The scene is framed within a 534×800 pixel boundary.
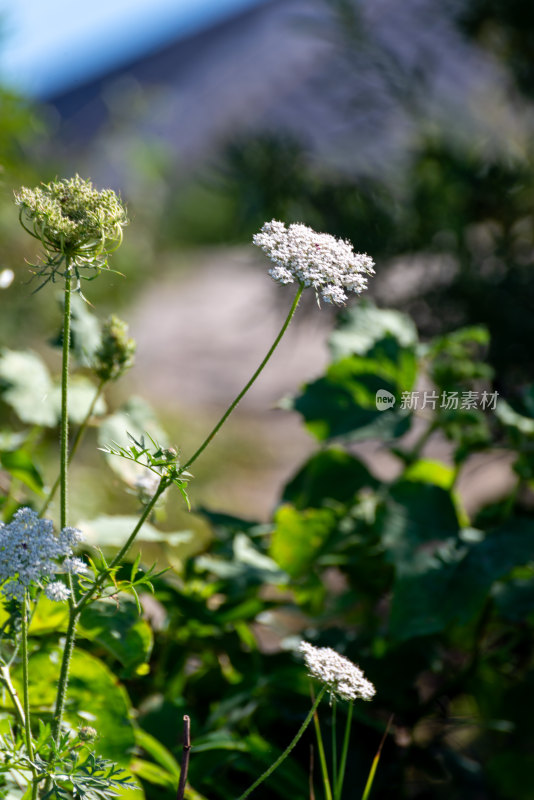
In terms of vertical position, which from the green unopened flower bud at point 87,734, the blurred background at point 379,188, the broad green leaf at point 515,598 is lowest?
the green unopened flower bud at point 87,734

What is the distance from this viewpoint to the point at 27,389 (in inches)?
34.2

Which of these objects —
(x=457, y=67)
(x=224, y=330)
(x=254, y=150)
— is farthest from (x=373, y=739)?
(x=224, y=330)

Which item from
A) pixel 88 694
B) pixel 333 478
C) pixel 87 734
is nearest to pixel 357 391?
pixel 333 478

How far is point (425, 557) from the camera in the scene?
86cm

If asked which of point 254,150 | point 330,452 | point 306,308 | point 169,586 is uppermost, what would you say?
point 254,150

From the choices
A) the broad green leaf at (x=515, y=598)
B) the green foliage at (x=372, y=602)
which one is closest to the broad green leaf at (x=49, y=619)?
the green foliage at (x=372, y=602)

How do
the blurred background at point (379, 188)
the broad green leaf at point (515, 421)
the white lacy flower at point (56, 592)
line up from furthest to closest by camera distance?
the blurred background at point (379, 188)
the broad green leaf at point (515, 421)
the white lacy flower at point (56, 592)

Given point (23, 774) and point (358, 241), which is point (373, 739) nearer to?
point (23, 774)

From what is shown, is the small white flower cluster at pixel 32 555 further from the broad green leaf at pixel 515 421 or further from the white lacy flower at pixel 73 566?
the broad green leaf at pixel 515 421

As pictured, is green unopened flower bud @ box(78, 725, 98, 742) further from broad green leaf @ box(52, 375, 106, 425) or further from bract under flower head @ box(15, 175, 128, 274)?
broad green leaf @ box(52, 375, 106, 425)

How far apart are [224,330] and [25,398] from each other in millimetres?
3238

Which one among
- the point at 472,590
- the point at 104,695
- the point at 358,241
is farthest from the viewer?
the point at 358,241

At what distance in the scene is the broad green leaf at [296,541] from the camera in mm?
936

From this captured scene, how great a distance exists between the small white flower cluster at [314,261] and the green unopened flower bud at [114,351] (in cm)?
20
